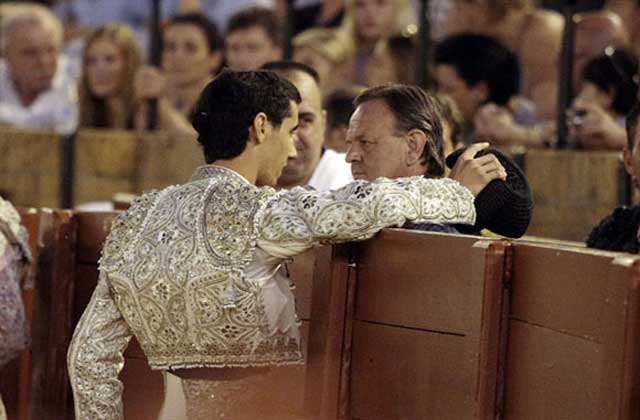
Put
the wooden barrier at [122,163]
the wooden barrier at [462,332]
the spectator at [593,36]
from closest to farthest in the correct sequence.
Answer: the wooden barrier at [462,332], the spectator at [593,36], the wooden barrier at [122,163]

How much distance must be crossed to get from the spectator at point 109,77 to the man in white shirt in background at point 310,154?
3282 millimetres

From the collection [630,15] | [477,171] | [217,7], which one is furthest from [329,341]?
[217,7]

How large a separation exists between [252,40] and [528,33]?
1.43m

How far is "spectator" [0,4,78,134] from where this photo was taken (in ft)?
31.9

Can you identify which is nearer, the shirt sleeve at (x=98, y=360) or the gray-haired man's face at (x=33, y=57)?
the shirt sleeve at (x=98, y=360)

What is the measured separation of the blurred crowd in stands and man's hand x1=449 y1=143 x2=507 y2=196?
1.00 meters

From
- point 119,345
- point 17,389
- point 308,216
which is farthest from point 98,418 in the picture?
point 17,389

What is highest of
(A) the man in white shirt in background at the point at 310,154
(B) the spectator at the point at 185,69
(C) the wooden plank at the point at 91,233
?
(B) the spectator at the point at 185,69

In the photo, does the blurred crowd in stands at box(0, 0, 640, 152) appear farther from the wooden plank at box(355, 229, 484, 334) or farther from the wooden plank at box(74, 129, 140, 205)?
the wooden plank at box(355, 229, 484, 334)

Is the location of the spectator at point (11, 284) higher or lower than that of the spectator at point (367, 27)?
lower

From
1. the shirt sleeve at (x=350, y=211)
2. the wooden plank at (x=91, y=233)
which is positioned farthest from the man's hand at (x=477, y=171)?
the wooden plank at (x=91, y=233)

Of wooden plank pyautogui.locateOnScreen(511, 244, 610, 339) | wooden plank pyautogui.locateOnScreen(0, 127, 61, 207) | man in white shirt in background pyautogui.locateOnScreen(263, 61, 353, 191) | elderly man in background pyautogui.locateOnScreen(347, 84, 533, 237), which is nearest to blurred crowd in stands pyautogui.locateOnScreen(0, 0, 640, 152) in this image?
wooden plank pyautogui.locateOnScreen(0, 127, 61, 207)

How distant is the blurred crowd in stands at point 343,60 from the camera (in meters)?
7.19

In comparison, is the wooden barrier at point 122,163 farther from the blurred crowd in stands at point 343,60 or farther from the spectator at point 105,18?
the spectator at point 105,18
